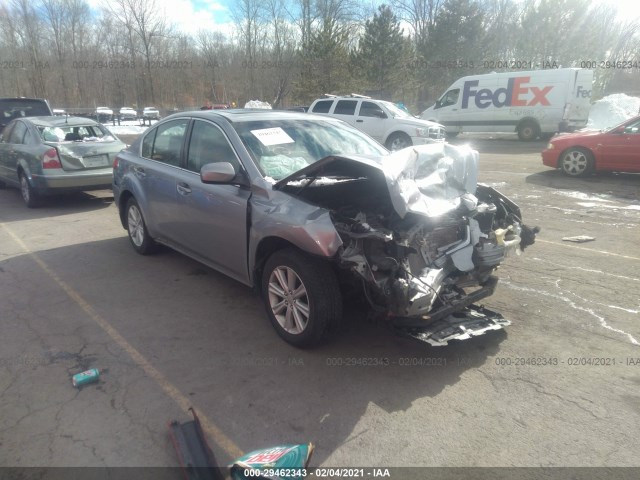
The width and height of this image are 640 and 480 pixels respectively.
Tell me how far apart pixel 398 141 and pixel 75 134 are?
942cm

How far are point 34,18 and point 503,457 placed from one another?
5257 centimetres

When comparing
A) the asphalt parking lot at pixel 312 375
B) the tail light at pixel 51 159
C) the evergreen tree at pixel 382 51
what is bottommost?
the asphalt parking lot at pixel 312 375

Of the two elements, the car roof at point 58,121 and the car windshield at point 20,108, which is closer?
the car roof at point 58,121

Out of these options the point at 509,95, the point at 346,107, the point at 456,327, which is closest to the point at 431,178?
the point at 456,327

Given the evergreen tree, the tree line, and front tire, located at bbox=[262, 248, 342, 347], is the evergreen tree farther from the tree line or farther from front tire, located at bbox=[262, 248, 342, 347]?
front tire, located at bbox=[262, 248, 342, 347]

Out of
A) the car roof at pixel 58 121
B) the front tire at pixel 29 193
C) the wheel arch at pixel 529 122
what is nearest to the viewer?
the front tire at pixel 29 193

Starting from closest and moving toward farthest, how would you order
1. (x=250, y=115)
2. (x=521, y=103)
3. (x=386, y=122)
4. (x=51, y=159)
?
(x=250, y=115) → (x=51, y=159) → (x=386, y=122) → (x=521, y=103)

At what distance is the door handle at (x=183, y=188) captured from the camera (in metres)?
4.41

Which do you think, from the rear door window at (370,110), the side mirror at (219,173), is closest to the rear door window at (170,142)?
the side mirror at (219,173)

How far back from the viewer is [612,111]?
83.3ft

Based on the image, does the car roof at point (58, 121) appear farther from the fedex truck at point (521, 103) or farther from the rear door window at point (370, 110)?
the fedex truck at point (521, 103)

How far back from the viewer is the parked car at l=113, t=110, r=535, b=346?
312 centimetres

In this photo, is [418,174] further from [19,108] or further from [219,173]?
[19,108]

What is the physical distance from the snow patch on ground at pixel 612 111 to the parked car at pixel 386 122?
15843 mm
